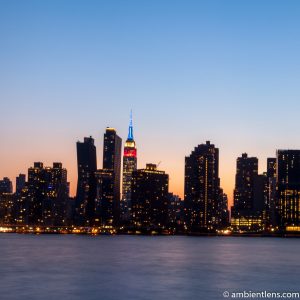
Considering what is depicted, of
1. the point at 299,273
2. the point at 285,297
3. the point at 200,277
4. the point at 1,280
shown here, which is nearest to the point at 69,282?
the point at 1,280

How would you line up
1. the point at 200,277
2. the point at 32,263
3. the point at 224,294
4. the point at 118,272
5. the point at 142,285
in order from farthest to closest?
the point at 32,263
the point at 118,272
the point at 200,277
the point at 142,285
the point at 224,294

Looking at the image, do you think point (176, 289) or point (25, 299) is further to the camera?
point (176, 289)

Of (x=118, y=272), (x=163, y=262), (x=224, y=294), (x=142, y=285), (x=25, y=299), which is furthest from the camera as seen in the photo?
(x=163, y=262)

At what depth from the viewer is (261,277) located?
87.8 meters

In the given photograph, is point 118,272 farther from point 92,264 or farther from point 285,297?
point 285,297

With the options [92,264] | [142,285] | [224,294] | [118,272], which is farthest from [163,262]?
[224,294]

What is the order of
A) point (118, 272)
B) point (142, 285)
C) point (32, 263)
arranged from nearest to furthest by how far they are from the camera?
1. point (142, 285)
2. point (118, 272)
3. point (32, 263)

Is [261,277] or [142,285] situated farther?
[261,277]

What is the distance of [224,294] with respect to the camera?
69.2 meters

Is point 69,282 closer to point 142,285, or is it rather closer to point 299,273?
point 142,285

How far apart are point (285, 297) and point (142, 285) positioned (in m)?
19.2

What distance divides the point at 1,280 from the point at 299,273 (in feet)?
148

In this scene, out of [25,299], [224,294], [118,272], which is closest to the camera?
[25,299]

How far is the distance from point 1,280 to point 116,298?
20.2 meters
